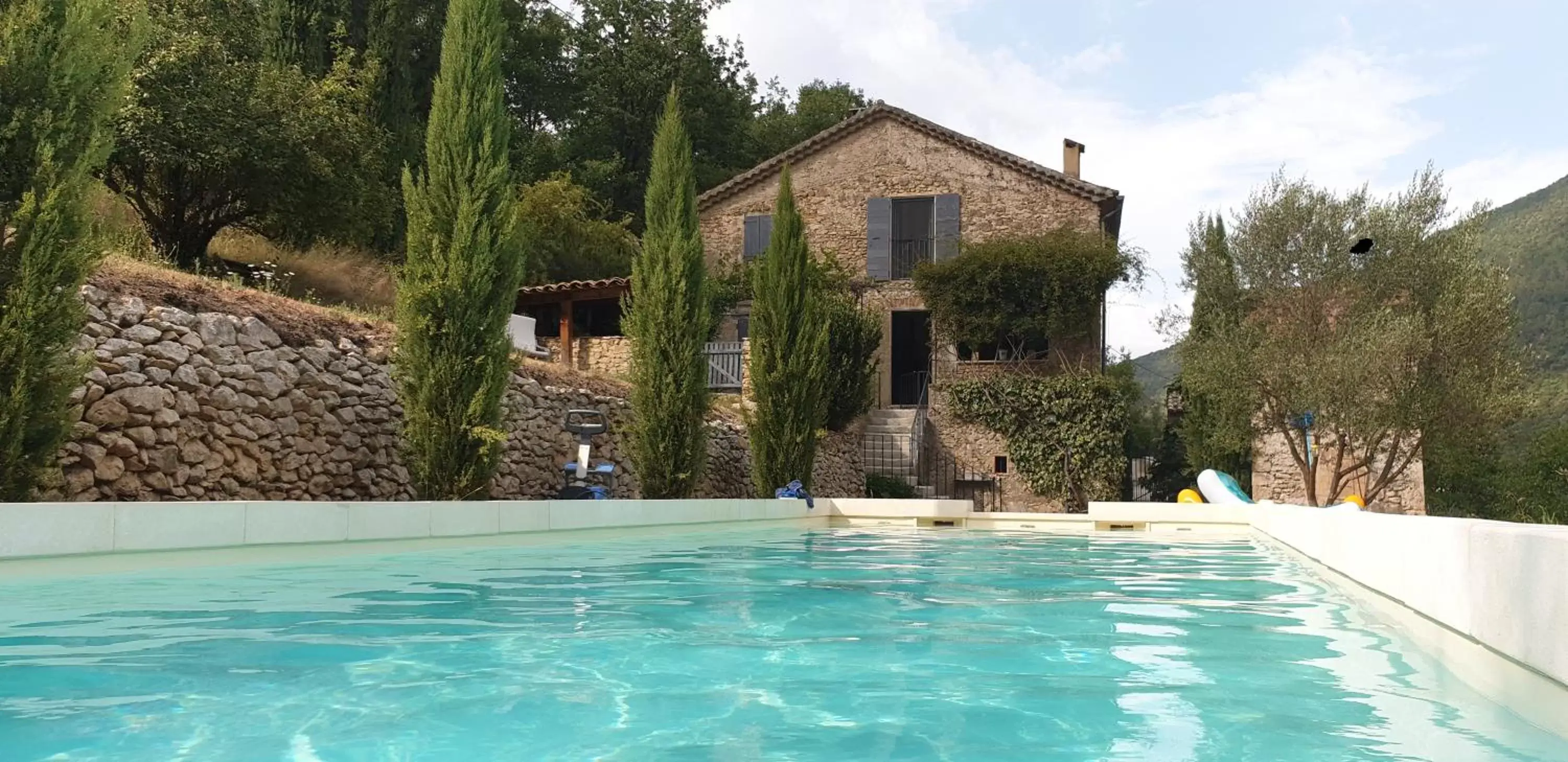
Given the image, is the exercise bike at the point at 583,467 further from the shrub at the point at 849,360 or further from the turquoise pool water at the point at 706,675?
the shrub at the point at 849,360

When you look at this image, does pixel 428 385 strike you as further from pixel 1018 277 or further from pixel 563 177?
pixel 563 177

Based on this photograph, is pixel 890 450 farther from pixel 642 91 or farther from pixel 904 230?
pixel 642 91

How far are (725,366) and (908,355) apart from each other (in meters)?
6.22

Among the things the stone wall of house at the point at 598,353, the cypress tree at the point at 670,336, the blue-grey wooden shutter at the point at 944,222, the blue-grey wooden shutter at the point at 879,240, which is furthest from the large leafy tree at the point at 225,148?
the blue-grey wooden shutter at the point at 944,222

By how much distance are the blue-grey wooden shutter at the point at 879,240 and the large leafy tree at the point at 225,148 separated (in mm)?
10438

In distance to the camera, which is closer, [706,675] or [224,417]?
[706,675]

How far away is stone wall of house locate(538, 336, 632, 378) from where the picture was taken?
63.4 ft

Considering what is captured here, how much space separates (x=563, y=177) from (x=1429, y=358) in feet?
62.8

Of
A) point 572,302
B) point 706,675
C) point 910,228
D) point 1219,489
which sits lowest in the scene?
point 706,675

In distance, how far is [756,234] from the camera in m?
23.8

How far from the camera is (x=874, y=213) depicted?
23188mm

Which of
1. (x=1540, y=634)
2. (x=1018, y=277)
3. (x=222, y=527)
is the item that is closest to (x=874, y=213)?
(x=1018, y=277)

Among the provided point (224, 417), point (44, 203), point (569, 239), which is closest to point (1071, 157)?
point (569, 239)

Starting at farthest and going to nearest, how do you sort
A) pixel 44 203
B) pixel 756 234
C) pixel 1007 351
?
1. pixel 756 234
2. pixel 1007 351
3. pixel 44 203
